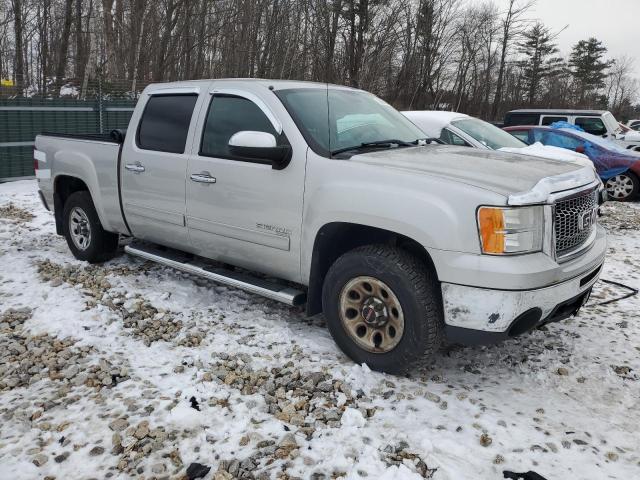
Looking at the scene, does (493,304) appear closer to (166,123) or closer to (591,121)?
(166,123)

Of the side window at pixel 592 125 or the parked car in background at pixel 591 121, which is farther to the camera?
Answer: the side window at pixel 592 125

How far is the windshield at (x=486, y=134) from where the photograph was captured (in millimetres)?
7891

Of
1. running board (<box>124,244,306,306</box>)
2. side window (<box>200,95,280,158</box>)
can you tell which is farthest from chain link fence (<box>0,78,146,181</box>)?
side window (<box>200,95,280,158</box>)

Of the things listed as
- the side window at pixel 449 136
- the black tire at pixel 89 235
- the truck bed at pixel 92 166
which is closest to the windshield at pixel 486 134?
the side window at pixel 449 136

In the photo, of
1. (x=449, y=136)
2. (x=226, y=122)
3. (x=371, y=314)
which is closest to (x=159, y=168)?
(x=226, y=122)

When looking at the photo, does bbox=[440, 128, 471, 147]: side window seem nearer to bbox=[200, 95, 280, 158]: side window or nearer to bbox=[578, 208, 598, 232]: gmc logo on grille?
bbox=[578, 208, 598, 232]: gmc logo on grille

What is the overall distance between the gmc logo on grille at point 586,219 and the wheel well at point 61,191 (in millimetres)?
5030

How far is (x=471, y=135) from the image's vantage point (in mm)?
7812

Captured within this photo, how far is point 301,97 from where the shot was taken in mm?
4086

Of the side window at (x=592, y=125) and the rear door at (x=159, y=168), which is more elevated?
the side window at (x=592, y=125)

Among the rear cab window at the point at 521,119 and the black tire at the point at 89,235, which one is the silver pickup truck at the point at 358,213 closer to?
the black tire at the point at 89,235

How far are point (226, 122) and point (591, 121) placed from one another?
1263 centimetres

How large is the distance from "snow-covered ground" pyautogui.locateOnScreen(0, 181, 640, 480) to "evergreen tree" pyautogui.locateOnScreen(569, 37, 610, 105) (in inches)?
2142

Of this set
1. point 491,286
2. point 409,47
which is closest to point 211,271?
point 491,286
